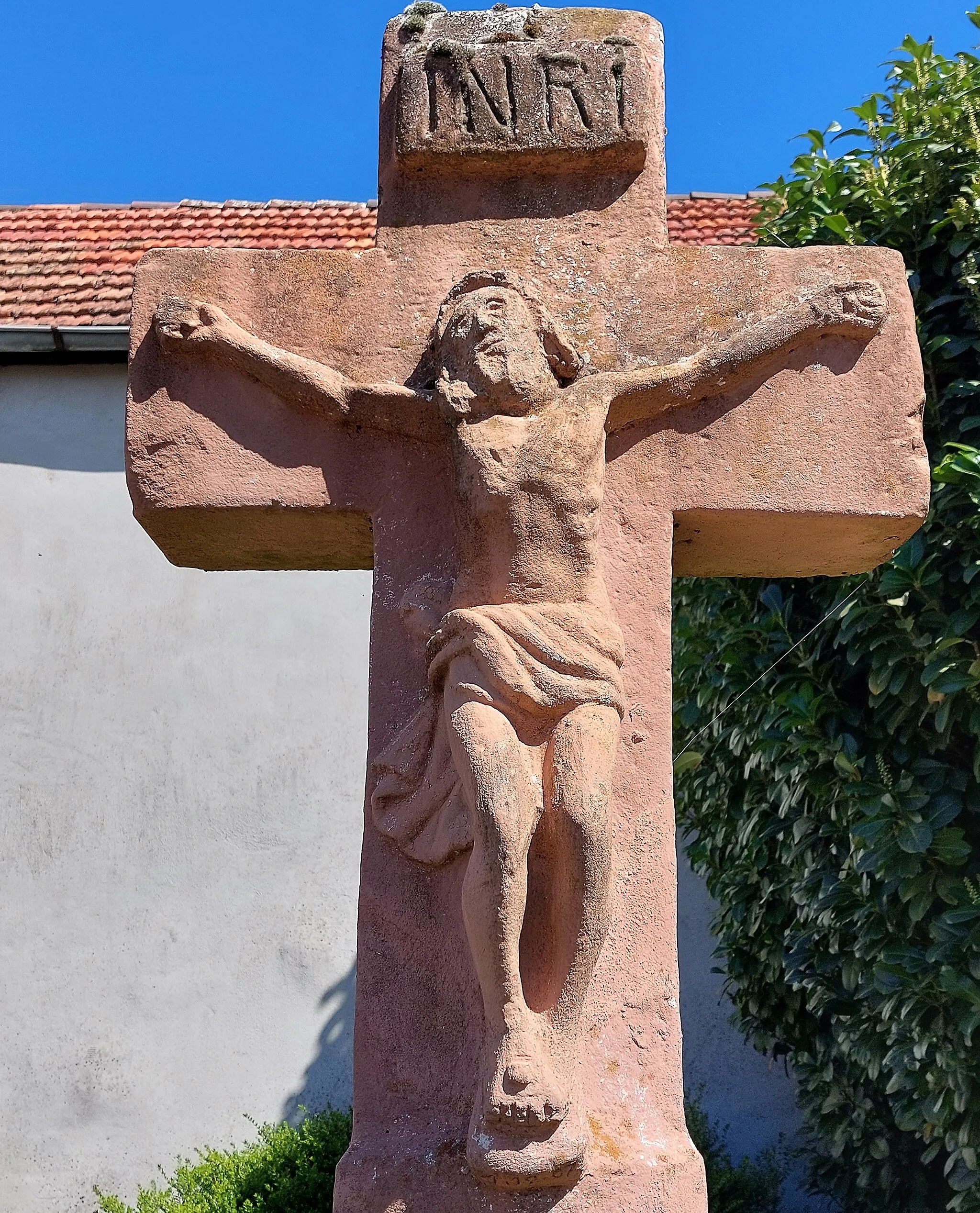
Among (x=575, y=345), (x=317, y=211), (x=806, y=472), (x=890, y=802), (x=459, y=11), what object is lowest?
(x=890, y=802)

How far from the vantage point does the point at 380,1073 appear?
2.81m

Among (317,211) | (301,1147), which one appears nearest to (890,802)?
(301,1147)

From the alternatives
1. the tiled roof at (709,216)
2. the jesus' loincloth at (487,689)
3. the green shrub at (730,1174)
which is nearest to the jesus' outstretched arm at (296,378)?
the jesus' loincloth at (487,689)

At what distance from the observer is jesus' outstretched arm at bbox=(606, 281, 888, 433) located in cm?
319

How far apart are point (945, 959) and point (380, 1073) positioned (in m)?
2.27

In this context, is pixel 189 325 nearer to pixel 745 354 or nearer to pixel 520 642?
pixel 520 642

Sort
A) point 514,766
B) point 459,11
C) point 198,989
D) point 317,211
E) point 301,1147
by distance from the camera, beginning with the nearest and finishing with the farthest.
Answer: point 514,766 < point 459,11 < point 301,1147 < point 198,989 < point 317,211

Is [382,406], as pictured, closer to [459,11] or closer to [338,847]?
[459,11]

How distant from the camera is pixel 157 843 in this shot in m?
8.37

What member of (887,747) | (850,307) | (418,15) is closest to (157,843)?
(887,747)

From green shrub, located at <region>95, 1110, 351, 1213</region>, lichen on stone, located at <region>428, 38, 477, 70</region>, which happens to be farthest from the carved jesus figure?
green shrub, located at <region>95, 1110, 351, 1213</region>

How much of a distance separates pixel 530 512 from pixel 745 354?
0.73m

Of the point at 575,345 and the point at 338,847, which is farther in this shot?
the point at 338,847

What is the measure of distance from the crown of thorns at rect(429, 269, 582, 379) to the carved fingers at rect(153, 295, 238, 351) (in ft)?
1.76
